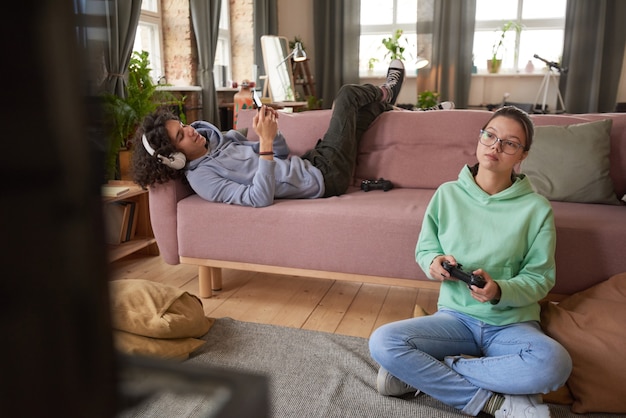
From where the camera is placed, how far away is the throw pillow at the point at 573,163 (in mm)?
2096

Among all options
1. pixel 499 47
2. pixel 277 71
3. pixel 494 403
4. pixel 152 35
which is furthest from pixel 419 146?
pixel 499 47

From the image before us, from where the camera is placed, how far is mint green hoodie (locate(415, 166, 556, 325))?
4.67 feet

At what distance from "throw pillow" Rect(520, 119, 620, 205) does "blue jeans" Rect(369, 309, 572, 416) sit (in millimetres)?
861

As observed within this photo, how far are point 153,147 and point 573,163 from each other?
1714 millimetres

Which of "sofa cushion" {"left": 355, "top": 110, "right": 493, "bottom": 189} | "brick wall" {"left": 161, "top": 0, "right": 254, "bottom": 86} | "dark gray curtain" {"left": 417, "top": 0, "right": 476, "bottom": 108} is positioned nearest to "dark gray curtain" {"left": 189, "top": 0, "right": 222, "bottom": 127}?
"brick wall" {"left": 161, "top": 0, "right": 254, "bottom": 86}

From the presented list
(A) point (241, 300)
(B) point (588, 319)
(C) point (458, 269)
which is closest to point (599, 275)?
(B) point (588, 319)

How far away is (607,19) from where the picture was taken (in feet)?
18.8

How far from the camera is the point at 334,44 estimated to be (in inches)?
259

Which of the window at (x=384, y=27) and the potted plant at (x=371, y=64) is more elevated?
the window at (x=384, y=27)

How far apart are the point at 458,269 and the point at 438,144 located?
1.16m

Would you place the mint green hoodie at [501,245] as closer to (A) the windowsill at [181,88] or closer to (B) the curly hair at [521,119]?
(B) the curly hair at [521,119]

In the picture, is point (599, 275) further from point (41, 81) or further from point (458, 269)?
point (41, 81)

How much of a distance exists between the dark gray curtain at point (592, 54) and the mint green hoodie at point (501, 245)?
514cm

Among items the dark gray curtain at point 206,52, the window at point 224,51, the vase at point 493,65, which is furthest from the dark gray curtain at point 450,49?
the dark gray curtain at point 206,52
